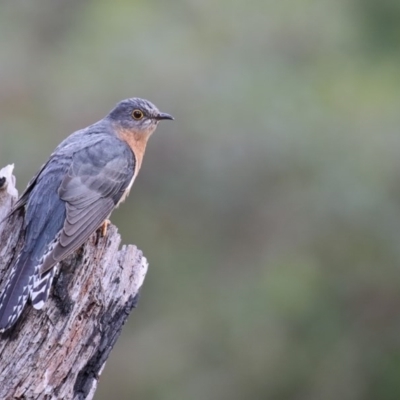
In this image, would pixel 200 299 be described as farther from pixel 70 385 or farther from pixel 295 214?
pixel 70 385

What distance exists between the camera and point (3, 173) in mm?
6434

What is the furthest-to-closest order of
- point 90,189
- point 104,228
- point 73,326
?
1. point 90,189
2. point 104,228
3. point 73,326

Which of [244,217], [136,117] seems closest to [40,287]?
[136,117]

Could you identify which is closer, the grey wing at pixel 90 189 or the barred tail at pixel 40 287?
the barred tail at pixel 40 287

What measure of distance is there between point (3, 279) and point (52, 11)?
41.9 feet

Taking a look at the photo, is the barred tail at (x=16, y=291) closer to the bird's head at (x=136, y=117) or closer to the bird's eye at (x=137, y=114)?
the bird's head at (x=136, y=117)

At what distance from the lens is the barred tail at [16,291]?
5.71 meters

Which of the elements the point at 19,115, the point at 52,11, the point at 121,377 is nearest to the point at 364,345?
the point at 121,377

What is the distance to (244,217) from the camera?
13461 millimetres

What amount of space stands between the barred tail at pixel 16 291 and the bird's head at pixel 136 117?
2372mm

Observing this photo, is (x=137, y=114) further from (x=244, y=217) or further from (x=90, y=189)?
(x=244, y=217)

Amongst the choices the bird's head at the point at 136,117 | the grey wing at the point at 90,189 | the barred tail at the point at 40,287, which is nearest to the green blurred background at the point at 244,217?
the bird's head at the point at 136,117

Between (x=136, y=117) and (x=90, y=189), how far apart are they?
1.44 metres

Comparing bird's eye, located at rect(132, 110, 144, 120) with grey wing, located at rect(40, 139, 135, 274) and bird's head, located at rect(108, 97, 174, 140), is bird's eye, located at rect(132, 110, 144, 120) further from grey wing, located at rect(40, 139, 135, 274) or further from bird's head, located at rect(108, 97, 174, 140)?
grey wing, located at rect(40, 139, 135, 274)
